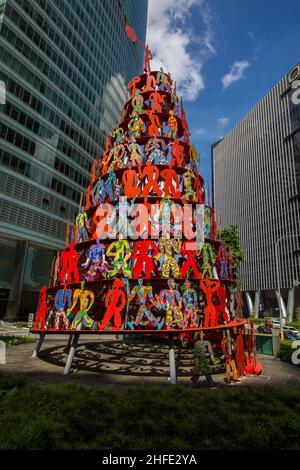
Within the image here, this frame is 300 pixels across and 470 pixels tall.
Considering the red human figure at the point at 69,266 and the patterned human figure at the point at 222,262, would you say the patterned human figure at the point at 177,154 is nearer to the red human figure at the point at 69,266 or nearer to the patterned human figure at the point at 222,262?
the patterned human figure at the point at 222,262

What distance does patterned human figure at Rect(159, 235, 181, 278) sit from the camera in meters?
15.3

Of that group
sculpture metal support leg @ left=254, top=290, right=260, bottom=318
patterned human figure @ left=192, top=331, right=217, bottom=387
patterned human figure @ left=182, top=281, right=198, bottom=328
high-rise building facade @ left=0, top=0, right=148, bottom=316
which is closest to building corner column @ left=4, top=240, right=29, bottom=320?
high-rise building facade @ left=0, top=0, right=148, bottom=316

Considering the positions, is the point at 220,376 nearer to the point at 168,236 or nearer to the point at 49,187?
the point at 168,236

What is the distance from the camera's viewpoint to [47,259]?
49281mm

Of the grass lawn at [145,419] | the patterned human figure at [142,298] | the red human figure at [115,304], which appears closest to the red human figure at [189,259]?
the patterned human figure at [142,298]

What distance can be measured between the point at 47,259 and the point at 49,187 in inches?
478

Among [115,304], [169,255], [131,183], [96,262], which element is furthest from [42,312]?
[131,183]

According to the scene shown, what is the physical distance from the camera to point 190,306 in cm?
1466

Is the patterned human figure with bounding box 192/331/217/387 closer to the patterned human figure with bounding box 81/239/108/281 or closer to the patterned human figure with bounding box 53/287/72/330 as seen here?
the patterned human figure with bounding box 81/239/108/281

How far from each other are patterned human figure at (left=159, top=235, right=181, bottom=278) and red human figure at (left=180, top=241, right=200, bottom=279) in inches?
12.3

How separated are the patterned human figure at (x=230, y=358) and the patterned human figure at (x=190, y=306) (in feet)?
7.14

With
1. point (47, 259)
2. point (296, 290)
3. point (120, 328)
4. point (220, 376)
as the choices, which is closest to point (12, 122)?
point (47, 259)

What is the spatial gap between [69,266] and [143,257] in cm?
438

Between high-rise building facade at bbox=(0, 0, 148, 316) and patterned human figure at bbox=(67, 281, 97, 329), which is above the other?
high-rise building facade at bbox=(0, 0, 148, 316)
